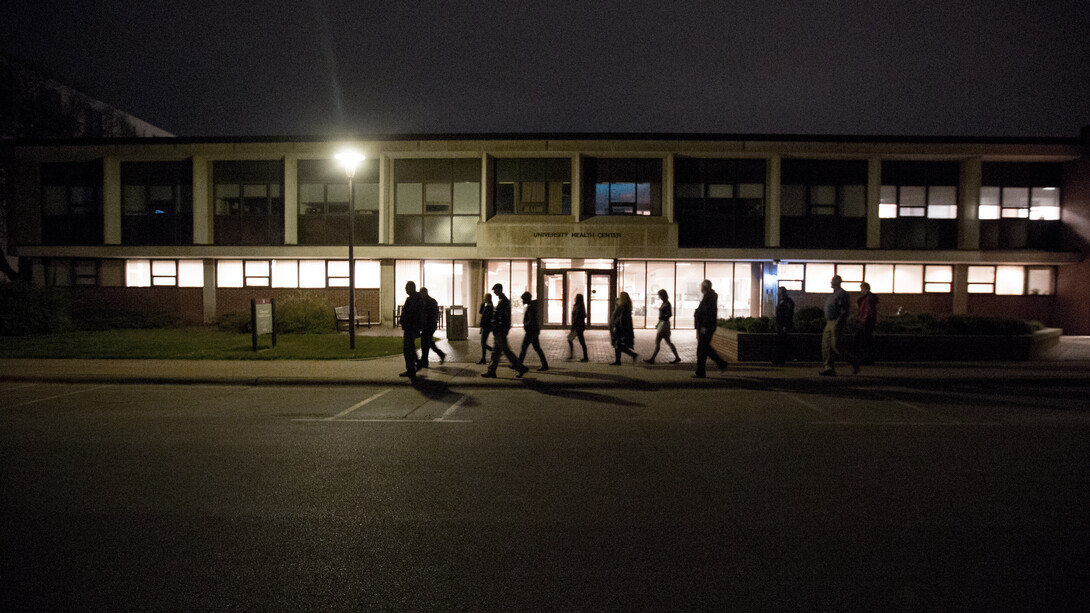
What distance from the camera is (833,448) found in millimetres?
6648

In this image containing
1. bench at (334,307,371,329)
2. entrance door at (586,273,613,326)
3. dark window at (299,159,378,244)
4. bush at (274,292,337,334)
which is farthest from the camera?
dark window at (299,159,378,244)

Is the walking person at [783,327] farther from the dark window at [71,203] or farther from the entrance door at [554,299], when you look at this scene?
the dark window at [71,203]

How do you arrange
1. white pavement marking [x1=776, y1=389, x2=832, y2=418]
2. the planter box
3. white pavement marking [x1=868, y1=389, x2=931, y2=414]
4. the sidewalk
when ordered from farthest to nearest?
the planter box, the sidewalk, white pavement marking [x1=868, y1=389, x2=931, y2=414], white pavement marking [x1=776, y1=389, x2=832, y2=418]

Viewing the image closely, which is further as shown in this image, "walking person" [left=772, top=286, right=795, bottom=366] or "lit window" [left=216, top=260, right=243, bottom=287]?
"lit window" [left=216, top=260, right=243, bottom=287]

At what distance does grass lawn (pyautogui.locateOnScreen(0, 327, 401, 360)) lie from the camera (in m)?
13.9

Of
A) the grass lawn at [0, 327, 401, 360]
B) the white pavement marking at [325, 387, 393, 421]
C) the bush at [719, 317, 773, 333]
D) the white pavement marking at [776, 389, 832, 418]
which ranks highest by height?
the bush at [719, 317, 773, 333]

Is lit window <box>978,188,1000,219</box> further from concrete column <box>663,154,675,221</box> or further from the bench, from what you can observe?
the bench

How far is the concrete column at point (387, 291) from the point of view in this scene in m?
24.0

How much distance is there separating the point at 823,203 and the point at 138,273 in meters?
29.6

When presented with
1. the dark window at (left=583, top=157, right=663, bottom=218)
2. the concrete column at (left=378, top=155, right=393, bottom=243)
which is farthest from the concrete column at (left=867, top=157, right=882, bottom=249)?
the concrete column at (left=378, top=155, right=393, bottom=243)

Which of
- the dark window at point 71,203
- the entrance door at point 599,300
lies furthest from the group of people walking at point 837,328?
the dark window at point 71,203

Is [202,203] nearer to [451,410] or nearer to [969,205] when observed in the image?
[451,410]

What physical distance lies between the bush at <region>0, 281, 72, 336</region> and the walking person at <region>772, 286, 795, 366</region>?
22.8 metres

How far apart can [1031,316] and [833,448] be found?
23684mm
